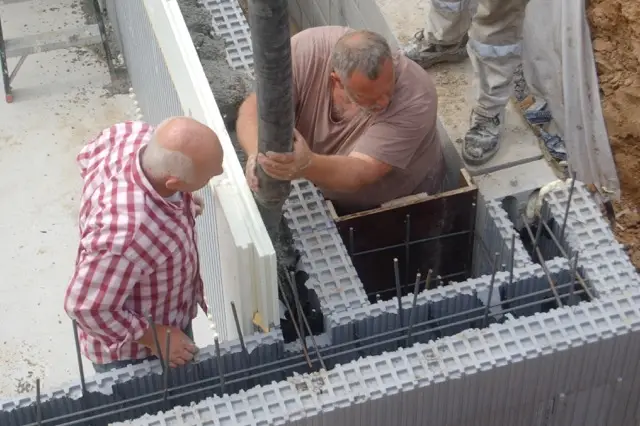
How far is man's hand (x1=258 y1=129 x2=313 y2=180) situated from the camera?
3.01 meters

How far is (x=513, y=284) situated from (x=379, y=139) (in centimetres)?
90

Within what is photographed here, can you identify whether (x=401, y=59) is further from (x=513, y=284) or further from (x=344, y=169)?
(x=513, y=284)

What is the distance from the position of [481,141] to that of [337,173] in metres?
1.09

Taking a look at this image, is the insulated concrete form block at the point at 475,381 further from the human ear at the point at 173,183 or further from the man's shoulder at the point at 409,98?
the man's shoulder at the point at 409,98

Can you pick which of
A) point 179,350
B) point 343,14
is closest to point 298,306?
point 179,350

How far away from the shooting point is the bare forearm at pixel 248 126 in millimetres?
3900

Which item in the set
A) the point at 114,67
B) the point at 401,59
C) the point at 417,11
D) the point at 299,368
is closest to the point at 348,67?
the point at 401,59

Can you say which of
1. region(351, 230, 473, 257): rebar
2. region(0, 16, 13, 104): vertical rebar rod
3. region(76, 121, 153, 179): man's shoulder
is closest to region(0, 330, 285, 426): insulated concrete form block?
region(76, 121, 153, 179): man's shoulder

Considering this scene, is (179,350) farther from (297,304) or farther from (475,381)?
(475,381)

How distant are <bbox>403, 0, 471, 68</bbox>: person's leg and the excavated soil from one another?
2.29 ft

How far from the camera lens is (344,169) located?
375 centimetres

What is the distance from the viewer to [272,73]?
2463mm

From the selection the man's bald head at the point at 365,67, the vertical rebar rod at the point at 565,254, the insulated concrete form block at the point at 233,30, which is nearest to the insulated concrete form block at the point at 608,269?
the vertical rebar rod at the point at 565,254

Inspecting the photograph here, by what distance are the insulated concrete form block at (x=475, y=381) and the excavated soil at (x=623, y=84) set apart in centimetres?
198
